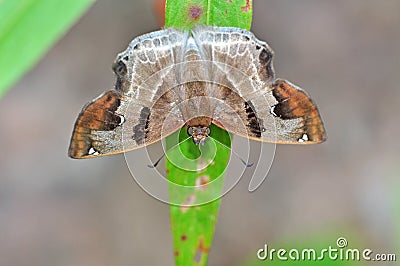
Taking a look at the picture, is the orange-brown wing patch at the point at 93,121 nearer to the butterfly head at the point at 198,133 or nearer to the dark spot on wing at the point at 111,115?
the dark spot on wing at the point at 111,115

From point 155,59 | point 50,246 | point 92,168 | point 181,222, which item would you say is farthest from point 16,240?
point 155,59

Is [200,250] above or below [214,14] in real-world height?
below

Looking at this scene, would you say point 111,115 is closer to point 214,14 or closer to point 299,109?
point 214,14

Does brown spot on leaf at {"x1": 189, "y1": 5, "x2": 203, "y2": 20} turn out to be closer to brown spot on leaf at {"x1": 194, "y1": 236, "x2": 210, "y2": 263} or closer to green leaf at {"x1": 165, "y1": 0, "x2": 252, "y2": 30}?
green leaf at {"x1": 165, "y1": 0, "x2": 252, "y2": 30}

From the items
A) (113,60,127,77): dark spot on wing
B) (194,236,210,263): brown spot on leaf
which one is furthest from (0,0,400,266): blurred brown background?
(113,60,127,77): dark spot on wing

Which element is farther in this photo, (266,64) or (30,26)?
(266,64)

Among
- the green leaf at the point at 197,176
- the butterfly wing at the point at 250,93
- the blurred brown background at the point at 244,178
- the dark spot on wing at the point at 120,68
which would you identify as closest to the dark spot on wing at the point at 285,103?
the butterfly wing at the point at 250,93

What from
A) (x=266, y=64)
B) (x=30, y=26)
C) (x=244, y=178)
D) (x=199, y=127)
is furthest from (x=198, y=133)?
(x=244, y=178)

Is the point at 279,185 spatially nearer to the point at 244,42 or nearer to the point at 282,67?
the point at 282,67
